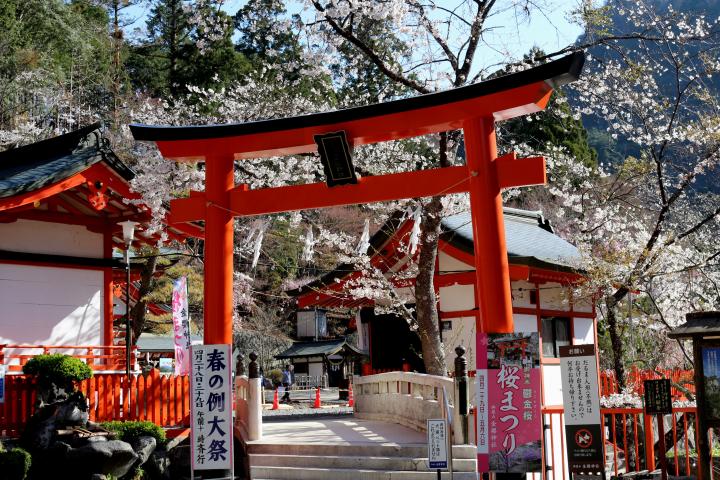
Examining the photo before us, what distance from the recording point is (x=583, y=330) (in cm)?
2072

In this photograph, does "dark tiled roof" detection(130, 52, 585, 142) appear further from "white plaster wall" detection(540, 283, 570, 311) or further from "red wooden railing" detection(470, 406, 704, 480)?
"white plaster wall" detection(540, 283, 570, 311)

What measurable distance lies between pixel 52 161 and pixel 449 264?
935cm

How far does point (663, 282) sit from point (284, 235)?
20.0m

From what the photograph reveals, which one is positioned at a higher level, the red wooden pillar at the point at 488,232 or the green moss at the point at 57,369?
the red wooden pillar at the point at 488,232

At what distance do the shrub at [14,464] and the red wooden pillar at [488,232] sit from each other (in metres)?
6.85

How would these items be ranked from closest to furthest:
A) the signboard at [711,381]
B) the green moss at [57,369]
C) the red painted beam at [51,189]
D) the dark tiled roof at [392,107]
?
the signboard at [711,381] → the dark tiled roof at [392,107] → the green moss at [57,369] → the red painted beam at [51,189]

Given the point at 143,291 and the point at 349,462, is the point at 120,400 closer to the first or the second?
the point at 349,462

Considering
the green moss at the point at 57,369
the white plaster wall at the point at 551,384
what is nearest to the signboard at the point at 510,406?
the green moss at the point at 57,369

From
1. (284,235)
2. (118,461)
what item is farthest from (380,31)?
(284,235)

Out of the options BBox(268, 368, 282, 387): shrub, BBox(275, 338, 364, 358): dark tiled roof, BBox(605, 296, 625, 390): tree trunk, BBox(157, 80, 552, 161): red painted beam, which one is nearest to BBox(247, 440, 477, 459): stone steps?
BBox(157, 80, 552, 161): red painted beam

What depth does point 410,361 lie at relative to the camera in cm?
2119

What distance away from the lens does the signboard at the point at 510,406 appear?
8203 mm

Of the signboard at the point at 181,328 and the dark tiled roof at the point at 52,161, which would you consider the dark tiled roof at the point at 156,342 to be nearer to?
the dark tiled roof at the point at 52,161

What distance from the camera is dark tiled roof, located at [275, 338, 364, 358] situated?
38.9 m
